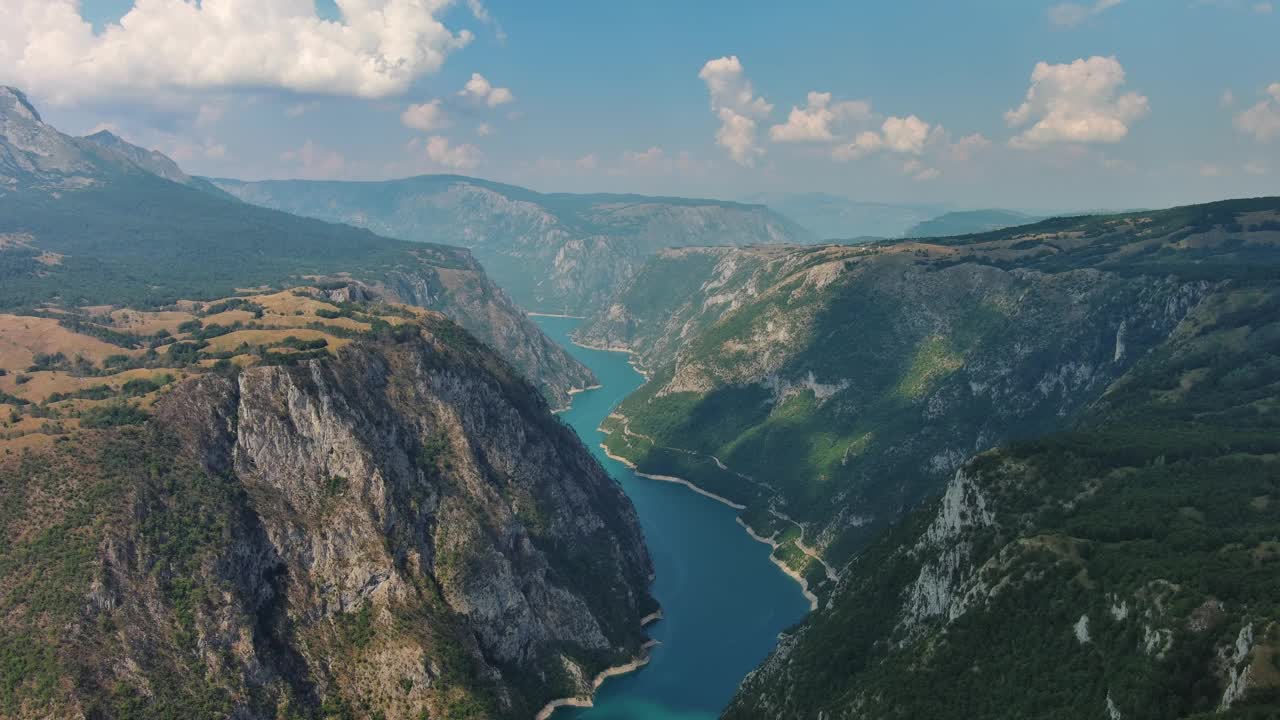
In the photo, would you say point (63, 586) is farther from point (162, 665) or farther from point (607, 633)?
point (607, 633)

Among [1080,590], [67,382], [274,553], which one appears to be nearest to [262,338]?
[67,382]

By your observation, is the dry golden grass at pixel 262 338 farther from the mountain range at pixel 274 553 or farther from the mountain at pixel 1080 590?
the mountain at pixel 1080 590

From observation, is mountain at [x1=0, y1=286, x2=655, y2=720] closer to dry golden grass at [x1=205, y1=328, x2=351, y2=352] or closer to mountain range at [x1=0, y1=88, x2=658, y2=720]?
mountain range at [x1=0, y1=88, x2=658, y2=720]

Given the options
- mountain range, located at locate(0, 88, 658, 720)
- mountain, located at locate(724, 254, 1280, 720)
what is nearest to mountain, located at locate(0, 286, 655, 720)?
mountain range, located at locate(0, 88, 658, 720)

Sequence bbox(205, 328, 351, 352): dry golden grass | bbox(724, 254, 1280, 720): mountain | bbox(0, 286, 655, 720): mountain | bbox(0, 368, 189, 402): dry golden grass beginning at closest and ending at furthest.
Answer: bbox(724, 254, 1280, 720): mountain, bbox(0, 286, 655, 720): mountain, bbox(0, 368, 189, 402): dry golden grass, bbox(205, 328, 351, 352): dry golden grass

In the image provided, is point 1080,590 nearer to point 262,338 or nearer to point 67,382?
point 262,338

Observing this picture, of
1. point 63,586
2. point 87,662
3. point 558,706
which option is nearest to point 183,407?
point 63,586
